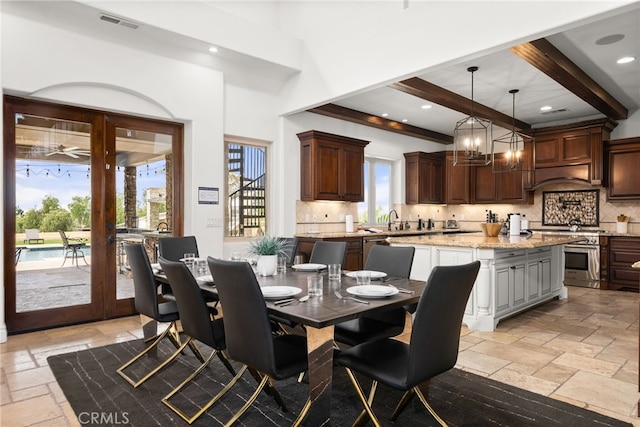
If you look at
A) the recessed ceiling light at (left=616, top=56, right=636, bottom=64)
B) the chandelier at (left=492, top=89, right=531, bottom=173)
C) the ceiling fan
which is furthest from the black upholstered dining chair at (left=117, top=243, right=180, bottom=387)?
the recessed ceiling light at (left=616, top=56, right=636, bottom=64)

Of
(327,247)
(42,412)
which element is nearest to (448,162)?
(327,247)

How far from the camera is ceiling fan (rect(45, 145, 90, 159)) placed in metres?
4.16

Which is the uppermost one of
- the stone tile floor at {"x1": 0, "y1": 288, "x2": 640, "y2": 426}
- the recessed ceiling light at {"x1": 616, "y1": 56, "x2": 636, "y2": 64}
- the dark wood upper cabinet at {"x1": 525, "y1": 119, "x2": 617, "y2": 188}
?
the recessed ceiling light at {"x1": 616, "y1": 56, "x2": 636, "y2": 64}

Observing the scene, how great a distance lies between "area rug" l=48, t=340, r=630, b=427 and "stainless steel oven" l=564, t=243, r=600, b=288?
4.65 metres

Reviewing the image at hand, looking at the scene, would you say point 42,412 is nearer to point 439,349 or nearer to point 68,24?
point 439,349

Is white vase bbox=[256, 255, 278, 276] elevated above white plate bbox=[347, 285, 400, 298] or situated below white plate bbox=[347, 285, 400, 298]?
above

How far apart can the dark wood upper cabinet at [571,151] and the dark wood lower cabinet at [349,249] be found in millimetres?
3649

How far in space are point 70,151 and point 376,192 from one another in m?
5.09

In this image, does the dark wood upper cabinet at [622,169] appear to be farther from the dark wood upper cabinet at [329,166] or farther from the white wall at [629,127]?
the dark wood upper cabinet at [329,166]

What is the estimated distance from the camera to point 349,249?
18.8 feet

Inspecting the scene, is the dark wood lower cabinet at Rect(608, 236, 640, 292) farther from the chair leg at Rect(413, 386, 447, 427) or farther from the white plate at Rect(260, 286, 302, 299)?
the white plate at Rect(260, 286, 302, 299)

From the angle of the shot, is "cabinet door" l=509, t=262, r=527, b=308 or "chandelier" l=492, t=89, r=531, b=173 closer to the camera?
"cabinet door" l=509, t=262, r=527, b=308

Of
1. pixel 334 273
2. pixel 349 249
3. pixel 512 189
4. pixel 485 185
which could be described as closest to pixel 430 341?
pixel 334 273

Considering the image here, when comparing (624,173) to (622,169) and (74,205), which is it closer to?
(622,169)
